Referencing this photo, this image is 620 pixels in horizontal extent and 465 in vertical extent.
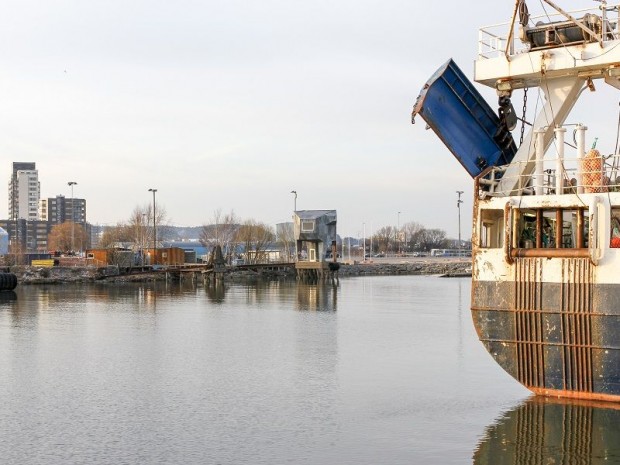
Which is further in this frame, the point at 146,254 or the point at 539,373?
the point at 146,254

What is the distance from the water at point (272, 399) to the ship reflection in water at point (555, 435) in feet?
0.11

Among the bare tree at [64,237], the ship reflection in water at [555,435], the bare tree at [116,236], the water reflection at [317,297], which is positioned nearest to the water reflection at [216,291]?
the water reflection at [317,297]

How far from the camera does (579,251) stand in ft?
57.9

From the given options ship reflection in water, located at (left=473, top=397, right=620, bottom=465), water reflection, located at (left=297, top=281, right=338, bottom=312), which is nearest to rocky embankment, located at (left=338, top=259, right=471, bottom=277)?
water reflection, located at (left=297, top=281, right=338, bottom=312)

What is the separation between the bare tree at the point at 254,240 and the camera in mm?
115188

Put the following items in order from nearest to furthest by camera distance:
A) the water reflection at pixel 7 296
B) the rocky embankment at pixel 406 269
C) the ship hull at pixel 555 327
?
1. the ship hull at pixel 555 327
2. the water reflection at pixel 7 296
3. the rocky embankment at pixel 406 269

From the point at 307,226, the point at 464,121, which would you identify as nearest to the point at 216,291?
the point at 307,226

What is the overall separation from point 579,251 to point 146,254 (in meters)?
79.8

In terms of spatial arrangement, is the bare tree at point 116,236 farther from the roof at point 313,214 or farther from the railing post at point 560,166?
the railing post at point 560,166

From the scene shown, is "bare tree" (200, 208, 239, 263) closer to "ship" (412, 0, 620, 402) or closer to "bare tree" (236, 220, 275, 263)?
"bare tree" (236, 220, 275, 263)

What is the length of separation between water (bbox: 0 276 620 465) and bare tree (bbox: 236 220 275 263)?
75.1 metres

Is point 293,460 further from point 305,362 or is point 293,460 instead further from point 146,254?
point 146,254

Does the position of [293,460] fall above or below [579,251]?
below

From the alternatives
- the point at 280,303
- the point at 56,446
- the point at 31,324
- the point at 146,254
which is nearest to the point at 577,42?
the point at 56,446
